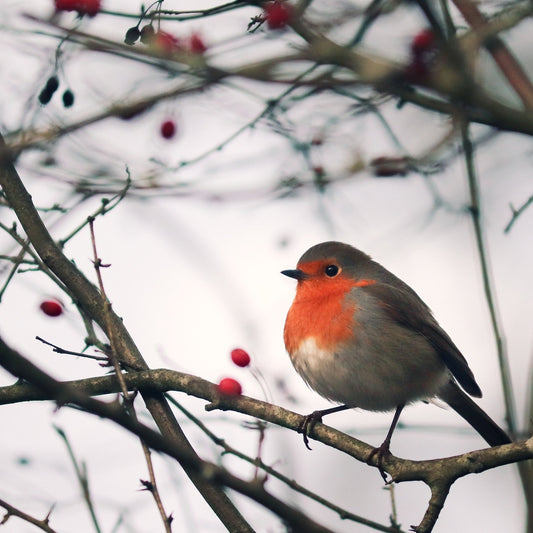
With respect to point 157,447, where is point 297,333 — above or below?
above

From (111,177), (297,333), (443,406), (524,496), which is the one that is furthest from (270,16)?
(443,406)

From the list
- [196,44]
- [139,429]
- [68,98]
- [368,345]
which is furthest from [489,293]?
[139,429]

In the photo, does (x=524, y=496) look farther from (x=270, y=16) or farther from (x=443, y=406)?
(x=270, y=16)

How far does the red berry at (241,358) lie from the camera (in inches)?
167

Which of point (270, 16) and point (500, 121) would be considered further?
point (270, 16)

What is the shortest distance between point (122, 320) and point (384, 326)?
1.72 m

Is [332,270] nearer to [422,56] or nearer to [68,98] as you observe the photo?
[68,98]

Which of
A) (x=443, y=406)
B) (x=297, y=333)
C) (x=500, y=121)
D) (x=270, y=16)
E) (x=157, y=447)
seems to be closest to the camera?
(x=157, y=447)

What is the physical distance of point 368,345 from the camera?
198 inches

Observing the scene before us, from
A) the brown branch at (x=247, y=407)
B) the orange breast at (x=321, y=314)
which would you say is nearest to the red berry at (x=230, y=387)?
the brown branch at (x=247, y=407)

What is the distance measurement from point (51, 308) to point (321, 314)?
1700 millimetres

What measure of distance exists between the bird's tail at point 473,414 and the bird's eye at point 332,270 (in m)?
1.04

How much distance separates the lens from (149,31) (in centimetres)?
390

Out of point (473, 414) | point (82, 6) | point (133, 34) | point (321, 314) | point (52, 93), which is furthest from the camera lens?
point (473, 414)
